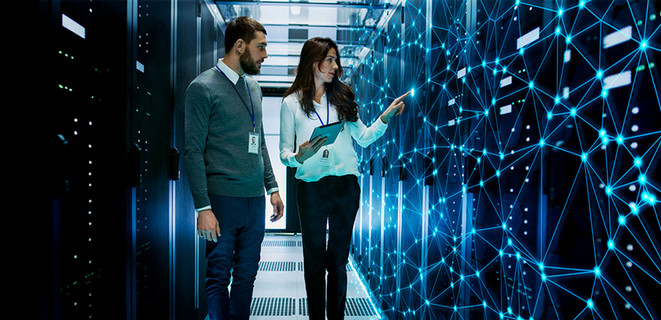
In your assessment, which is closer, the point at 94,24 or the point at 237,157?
the point at 94,24

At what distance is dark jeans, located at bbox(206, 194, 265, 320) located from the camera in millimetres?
1735

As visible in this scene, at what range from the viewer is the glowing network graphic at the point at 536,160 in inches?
29.7

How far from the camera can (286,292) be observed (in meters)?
3.34

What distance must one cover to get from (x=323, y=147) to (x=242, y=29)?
0.64 metres

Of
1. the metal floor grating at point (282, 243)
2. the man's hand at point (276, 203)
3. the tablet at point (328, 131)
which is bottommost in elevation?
the metal floor grating at point (282, 243)

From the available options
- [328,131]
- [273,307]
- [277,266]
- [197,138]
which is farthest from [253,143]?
[277,266]

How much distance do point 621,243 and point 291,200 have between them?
5.37 metres

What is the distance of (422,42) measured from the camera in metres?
2.06

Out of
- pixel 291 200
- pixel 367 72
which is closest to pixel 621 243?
pixel 367 72

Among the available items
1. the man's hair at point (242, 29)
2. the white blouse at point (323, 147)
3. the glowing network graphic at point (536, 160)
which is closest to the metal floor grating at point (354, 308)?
Answer: the glowing network graphic at point (536, 160)

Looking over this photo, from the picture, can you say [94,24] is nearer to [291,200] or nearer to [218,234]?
[218,234]

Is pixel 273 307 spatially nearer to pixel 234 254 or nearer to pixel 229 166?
pixel 234 254

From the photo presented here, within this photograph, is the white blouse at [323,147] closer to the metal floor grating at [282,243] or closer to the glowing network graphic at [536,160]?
the glowing network graphic at [536,160]

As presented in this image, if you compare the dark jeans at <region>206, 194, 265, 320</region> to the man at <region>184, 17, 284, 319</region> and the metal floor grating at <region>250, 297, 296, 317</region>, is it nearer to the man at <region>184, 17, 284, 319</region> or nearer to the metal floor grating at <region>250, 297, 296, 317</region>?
the man at <region>184, 17, 284, 319</region>
